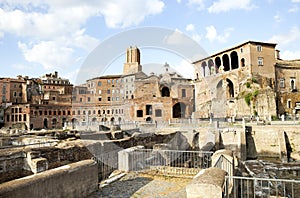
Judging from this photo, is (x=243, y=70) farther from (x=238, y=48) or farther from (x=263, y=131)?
(x=263, y=131)

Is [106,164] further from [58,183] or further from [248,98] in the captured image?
[248,98]

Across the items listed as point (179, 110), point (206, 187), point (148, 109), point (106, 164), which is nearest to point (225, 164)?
point (206, 187)

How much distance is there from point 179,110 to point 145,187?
44.2 meters

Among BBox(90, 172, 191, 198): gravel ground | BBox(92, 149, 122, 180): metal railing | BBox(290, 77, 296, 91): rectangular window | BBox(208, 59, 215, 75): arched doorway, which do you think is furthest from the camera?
BBox(208, 59, 215, 75): arched doorway

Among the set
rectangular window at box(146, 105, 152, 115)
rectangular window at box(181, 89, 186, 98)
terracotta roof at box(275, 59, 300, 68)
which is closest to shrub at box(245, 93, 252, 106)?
terracotta roof at box(275, 59, 300, 68)

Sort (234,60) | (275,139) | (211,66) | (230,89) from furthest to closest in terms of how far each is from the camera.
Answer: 1. (211,66)
2. (234,60)
3. (230,89)
4. (275,139)

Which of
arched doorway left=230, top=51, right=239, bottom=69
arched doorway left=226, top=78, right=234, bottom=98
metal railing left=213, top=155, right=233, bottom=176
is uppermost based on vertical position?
arched doorway left=230, top=51, right=239, bottom=69

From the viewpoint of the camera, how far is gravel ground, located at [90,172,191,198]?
257 inches

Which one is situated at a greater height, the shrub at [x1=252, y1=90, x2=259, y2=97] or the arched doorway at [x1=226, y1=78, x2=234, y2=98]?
the arched doorway at [x1=226, y1=78, x2=234, y2=98]

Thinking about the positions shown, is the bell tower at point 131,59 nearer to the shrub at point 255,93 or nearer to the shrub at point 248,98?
the shrub at point 248,98

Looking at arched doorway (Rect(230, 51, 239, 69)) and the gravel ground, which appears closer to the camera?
the gravel ground

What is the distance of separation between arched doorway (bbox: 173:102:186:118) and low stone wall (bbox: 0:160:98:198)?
43.9 meters

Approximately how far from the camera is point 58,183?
5562 mm

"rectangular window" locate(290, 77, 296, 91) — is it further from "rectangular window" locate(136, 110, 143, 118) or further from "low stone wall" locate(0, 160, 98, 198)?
"low stone wall" locate(0, 160, 98, 198)
